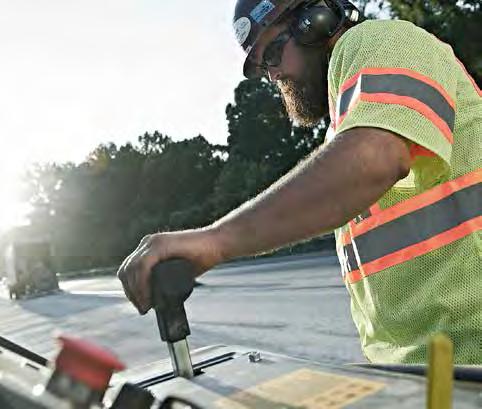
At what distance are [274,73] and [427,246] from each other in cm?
83

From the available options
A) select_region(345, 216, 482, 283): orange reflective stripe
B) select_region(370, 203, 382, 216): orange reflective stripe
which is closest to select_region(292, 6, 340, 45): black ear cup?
select_region(370, 203, 382, 216): orange reflective stripe

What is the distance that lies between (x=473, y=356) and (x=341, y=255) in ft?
1.81

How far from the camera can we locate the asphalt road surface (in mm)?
6758

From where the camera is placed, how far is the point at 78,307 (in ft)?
49.3

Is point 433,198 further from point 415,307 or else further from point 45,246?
point 45,246

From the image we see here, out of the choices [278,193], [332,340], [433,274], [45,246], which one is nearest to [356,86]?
[278,193]

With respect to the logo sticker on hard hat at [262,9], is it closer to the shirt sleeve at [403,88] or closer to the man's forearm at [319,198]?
the shirt sleeve at [403,88]

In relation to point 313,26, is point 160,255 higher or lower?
lower

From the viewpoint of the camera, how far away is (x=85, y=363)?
0.80 meters

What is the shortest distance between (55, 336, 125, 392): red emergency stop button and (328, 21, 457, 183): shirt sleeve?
2.63 feet

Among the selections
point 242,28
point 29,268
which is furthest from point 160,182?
point 242,28

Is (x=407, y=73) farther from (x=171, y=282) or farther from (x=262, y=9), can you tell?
(x=262, y=9)

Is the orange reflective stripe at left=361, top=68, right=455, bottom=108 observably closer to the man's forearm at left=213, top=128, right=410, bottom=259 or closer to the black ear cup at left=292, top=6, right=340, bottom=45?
the man's forearm at left=213, top=128, right=410, bottom=259

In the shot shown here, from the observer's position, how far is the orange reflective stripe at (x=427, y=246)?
64.3 inches
